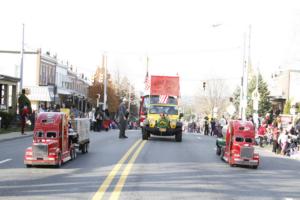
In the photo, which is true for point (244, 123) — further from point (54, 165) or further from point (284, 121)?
point (284, 121)

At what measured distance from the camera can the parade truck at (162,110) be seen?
1110 inches

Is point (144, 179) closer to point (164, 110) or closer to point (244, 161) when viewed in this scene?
point (244, 161)

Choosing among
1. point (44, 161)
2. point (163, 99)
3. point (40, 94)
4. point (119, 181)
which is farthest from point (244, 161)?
point (40, 94)

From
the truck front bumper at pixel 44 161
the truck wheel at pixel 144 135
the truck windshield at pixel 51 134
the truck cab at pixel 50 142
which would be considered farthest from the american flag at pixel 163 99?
the truck front bumper at pixel 44 161

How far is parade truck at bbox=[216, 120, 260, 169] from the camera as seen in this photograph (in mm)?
16297

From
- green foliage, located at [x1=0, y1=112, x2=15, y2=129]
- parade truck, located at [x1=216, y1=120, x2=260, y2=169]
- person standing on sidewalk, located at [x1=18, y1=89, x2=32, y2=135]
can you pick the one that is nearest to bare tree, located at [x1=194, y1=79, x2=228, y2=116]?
green foliage, located at [x1=0, y1=112, x2=15, y2=129]

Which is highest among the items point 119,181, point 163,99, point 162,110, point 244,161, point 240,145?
point 163,99

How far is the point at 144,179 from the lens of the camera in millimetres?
12750

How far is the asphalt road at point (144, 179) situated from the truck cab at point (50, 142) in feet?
0.89

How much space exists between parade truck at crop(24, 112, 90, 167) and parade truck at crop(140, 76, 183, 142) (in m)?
11.1

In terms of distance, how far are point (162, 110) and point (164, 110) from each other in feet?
0.36

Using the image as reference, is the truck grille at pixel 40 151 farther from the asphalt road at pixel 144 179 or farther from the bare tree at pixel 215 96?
the bare tree at pixel 215 96

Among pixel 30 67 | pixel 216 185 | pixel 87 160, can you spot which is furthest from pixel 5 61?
pixel 216 185

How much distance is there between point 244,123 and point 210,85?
268 ft
